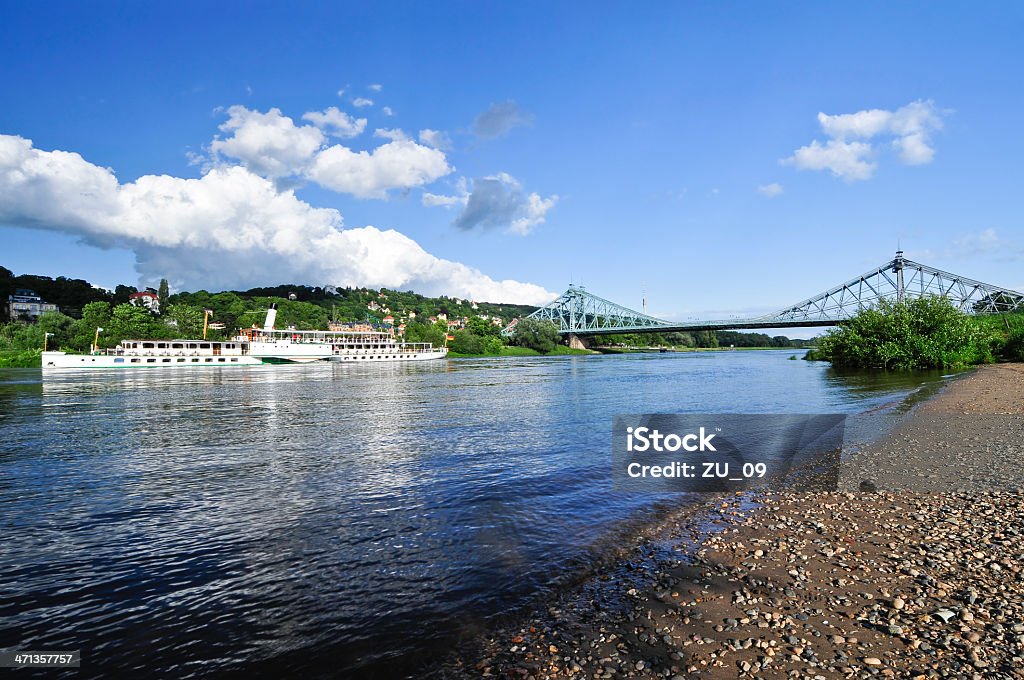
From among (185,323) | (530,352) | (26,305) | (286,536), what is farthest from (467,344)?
(286,536)

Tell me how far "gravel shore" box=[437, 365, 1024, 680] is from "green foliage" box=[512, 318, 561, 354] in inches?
5543

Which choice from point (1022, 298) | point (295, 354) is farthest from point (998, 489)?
point (1022, 298)

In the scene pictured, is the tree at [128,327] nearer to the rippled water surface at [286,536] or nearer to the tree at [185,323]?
the tree at [185,323]

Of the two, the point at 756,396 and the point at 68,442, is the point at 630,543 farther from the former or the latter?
the point at 756,396

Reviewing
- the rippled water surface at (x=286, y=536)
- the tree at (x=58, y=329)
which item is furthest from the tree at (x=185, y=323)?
the rippled water surface at (x=286, y=536)

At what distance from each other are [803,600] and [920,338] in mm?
56373

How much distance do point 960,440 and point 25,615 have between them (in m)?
20.0

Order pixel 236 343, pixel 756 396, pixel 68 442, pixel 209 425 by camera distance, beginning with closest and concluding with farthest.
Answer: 1. pixel 68 442
2. pixel 209 425
3. pixel 756 396
4. pixel 236 343

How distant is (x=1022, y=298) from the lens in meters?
105

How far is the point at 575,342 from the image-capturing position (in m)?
167

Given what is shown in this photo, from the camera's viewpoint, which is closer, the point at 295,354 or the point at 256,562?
the point at 256,562

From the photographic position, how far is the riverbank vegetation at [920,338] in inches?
1971

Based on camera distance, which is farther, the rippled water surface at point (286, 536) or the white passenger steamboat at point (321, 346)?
the white passenger steamboat at point (321, 346)

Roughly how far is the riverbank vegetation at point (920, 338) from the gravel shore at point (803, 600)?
49055mm
